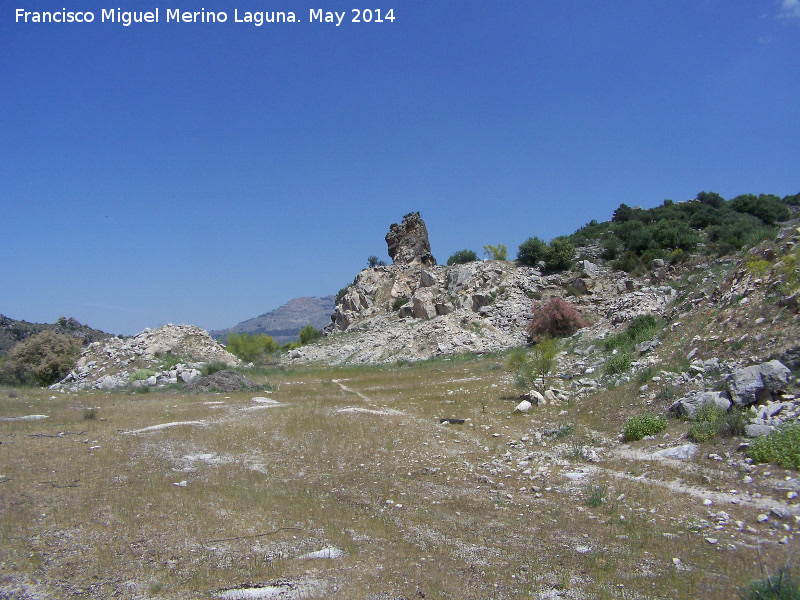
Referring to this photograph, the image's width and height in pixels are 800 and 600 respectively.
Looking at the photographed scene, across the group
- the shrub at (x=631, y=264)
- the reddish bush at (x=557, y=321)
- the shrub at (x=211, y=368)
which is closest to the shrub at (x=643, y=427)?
the reddish bush at (x=557, y=321)

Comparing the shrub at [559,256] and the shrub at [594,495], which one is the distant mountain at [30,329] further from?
the shrub at [594,495]

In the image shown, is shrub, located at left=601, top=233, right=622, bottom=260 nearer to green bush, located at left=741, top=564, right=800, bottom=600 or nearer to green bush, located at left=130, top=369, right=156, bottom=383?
A: green bush, located at left=130, top=369, right=156, bottom=383

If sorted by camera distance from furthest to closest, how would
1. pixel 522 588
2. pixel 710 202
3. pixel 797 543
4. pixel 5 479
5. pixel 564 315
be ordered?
1. pixel 710 202
2. pixel 564 315
3. pixel 5 479
4. pixel 797 543
5. pixel 522 588

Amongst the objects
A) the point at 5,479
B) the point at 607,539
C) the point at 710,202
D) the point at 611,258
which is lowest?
the point at 607,539

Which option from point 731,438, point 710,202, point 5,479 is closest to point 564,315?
point 731,438

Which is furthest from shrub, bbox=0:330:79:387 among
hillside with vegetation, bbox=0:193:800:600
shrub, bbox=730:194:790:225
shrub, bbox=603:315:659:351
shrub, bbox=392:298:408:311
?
shrub, bbox=730:194:790:225

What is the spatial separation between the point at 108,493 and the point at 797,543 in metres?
9.63

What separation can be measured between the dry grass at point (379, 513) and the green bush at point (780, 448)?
245 millimetres

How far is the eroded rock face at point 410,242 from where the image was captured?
62625 mm

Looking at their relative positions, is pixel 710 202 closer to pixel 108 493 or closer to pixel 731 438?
pixel 731 438

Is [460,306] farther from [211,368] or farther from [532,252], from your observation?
[211,368]

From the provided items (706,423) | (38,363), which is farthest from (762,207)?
(38,363)

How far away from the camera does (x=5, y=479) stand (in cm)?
964

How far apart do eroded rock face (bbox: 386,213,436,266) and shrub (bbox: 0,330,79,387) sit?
37.1 metres
